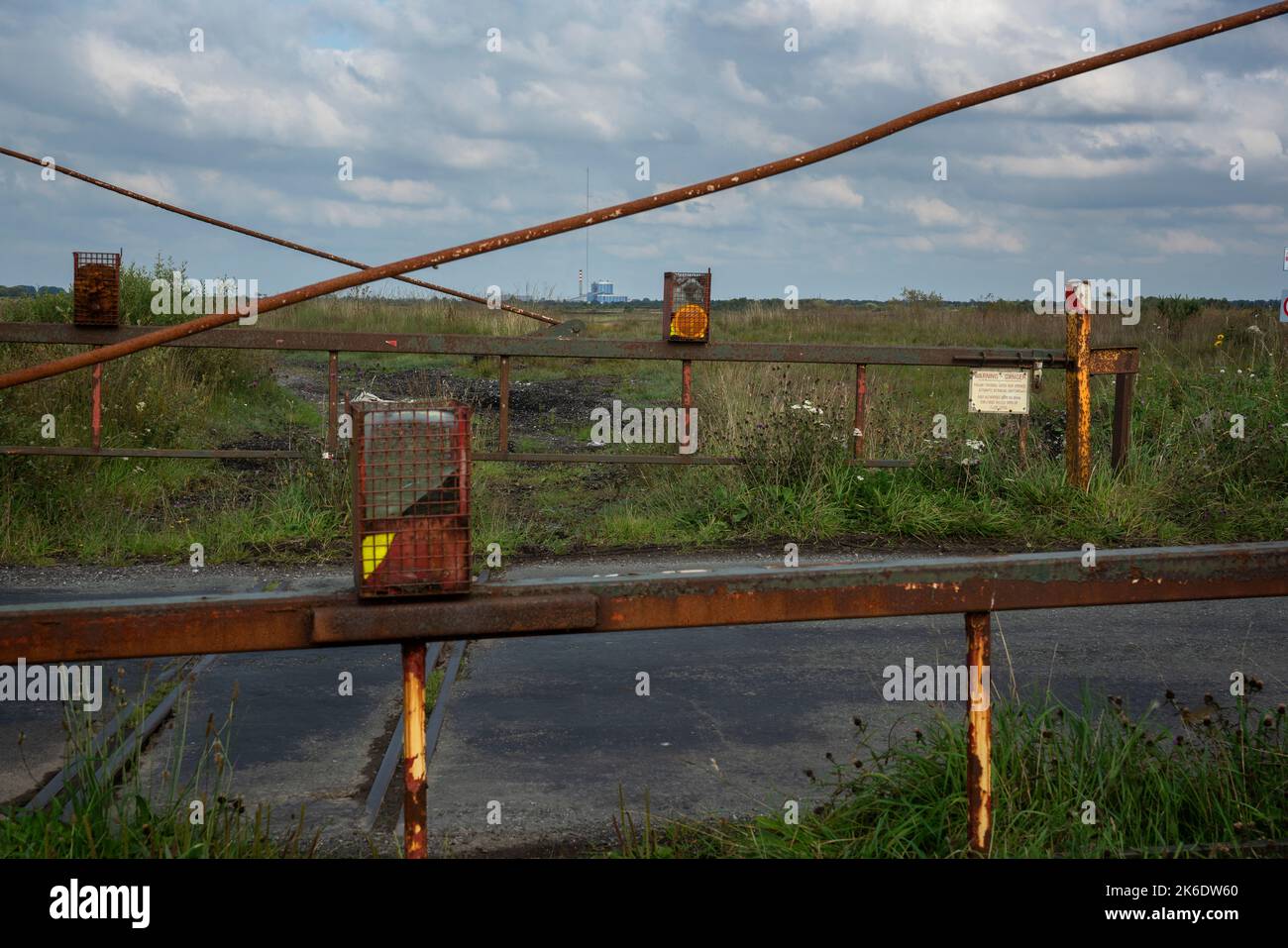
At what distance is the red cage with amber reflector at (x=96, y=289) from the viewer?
8625 millimetres

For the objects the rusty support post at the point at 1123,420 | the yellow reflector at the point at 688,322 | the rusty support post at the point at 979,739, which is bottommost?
the rusty support post at the point at 979,739

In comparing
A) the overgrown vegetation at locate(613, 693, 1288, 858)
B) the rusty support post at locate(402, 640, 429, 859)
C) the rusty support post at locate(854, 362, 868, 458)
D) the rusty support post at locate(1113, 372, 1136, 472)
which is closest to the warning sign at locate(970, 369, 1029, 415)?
the rusty support post at locate(1113, 372, 1136, 472)

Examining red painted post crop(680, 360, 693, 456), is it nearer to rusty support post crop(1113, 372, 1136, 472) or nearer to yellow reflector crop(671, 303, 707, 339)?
yellow reflector crop(671, 303, 707, 339)

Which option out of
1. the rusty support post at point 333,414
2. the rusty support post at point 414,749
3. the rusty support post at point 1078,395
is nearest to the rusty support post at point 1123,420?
the rusty support post at point 1078,395

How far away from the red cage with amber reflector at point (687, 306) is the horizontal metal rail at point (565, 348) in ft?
0.27

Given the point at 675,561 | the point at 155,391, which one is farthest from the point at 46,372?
the point at 155,391

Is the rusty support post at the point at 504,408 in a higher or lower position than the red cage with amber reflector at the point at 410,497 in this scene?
higher

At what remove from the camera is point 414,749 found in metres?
2.64

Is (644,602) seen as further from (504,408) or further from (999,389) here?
(999,389)

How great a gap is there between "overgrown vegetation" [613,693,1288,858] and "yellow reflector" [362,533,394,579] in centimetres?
126

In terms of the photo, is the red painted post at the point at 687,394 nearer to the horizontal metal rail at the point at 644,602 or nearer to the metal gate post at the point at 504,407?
the metal gate post at the point at 504,407

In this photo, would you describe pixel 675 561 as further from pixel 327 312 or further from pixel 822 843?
pixel 327 312
